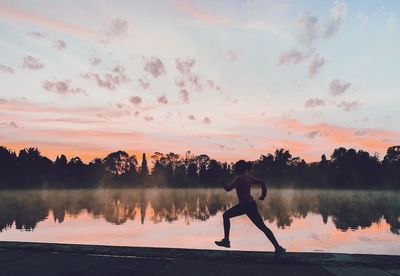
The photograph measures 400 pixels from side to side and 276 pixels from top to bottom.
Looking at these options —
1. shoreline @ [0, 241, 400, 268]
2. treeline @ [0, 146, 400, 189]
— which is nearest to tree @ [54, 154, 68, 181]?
treeline @ [0, 146, 400, 189]

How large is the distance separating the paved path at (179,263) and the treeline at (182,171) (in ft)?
348

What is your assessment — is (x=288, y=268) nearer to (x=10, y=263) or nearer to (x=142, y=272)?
(x=142, y=272)

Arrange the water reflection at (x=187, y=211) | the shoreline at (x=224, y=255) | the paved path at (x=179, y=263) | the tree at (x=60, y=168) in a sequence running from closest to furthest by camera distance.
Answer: the paved path at (x=179, y=263) → the shoreline at (x=224, y=255) → the water reflection at (x=187, y=211) → the tree at (x=60, y=168)

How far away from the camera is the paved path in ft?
25.8

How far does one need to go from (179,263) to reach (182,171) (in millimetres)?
171305

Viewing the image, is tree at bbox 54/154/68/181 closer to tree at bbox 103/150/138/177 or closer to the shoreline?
tree at bbox 103/150/138/177

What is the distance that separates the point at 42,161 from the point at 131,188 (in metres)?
48.1

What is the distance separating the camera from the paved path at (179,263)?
25.8ft

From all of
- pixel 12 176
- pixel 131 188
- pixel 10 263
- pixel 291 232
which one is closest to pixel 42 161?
pixel 12 176

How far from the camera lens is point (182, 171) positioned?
179 m

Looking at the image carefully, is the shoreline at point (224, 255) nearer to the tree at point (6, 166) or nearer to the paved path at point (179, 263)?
the paved path at point (179, 263)

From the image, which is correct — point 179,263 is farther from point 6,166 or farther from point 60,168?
point 60,168

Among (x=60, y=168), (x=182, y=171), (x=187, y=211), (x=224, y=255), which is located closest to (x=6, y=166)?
(x=60, y=168)

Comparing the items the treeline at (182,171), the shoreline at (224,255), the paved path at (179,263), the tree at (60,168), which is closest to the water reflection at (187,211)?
the shoreline at (224,255)
